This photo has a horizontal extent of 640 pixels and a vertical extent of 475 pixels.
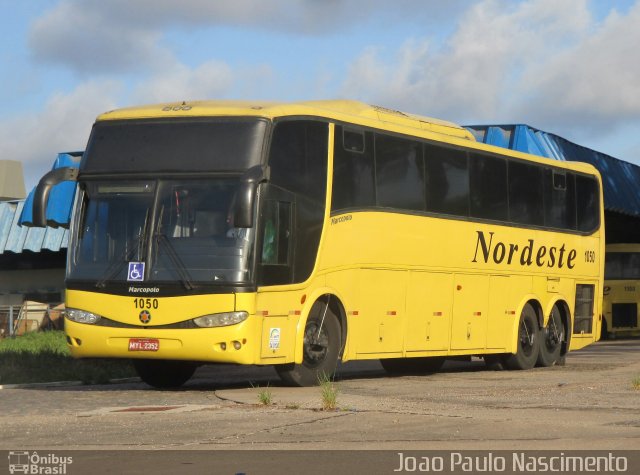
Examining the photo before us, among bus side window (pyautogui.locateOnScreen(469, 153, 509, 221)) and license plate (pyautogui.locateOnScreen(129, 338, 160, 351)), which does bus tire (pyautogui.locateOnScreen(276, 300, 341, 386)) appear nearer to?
license plate (pyautogui.locateOnScreen(129, 338, 160, 351))

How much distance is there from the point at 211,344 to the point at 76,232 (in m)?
2.37

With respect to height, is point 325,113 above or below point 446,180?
above

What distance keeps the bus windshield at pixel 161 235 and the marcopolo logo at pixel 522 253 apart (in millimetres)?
6229

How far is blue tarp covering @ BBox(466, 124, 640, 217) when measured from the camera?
3362 centimetres

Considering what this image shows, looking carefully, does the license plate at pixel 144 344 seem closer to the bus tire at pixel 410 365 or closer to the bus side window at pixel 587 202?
the bus tire at pixel 410 365

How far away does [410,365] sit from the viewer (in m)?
23.5

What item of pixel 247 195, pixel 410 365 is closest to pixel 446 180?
pixel 410 365

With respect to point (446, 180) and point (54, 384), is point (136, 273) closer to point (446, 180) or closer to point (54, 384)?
point (54, 384)

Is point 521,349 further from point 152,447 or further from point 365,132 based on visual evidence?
point 152,447

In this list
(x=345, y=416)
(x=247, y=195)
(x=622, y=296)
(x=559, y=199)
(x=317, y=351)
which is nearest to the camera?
(x=345, y=416)

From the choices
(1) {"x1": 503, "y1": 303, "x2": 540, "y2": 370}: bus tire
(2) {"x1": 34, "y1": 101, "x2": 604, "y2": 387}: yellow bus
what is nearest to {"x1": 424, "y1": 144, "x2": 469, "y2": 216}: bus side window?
(2) {"x1": 34, "y1": 101, "x2": 604, "y2": 387}: yellow bus

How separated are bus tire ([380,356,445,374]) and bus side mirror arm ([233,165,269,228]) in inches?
298
